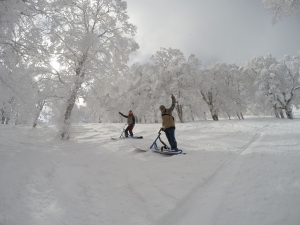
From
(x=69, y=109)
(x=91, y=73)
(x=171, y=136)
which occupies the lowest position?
(x=171, y=136)

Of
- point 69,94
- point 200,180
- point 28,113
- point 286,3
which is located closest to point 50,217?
point 200,180

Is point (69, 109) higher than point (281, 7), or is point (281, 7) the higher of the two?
point (281, 7)

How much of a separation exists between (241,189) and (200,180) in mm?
909

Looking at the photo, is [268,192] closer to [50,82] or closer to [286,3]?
[286,3]

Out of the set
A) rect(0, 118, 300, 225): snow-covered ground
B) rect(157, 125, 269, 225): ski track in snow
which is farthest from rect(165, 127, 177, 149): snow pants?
rect(157, 125, 269, 225): ski track in snow

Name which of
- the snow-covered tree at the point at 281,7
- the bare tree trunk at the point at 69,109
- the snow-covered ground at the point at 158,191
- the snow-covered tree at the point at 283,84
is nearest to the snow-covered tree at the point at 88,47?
the bare tree trunk at the point at 69,109

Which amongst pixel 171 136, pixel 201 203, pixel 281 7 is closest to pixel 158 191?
pixel 201 203

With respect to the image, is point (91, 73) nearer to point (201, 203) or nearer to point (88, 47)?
point (88, 47)

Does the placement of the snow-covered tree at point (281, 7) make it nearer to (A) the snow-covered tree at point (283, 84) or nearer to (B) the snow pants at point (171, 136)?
(B) the snow pants at point (171, 136)

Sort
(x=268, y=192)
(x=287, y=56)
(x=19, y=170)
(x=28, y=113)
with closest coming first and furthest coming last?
1. (x=268, y=192)
2. (x=19, y=170)
3. (x=28, y=113)
4. (x=287, y=56)

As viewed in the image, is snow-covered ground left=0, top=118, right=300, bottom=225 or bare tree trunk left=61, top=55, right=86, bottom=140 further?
bare tree trunk left=61, top=55, right=86, bottom=140

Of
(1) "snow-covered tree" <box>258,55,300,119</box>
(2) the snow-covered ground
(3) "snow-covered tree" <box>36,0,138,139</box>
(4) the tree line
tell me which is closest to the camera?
(2) the snow-covered ground

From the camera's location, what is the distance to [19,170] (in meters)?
4.25

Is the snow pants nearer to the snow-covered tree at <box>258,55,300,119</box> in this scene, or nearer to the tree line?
the tree line
